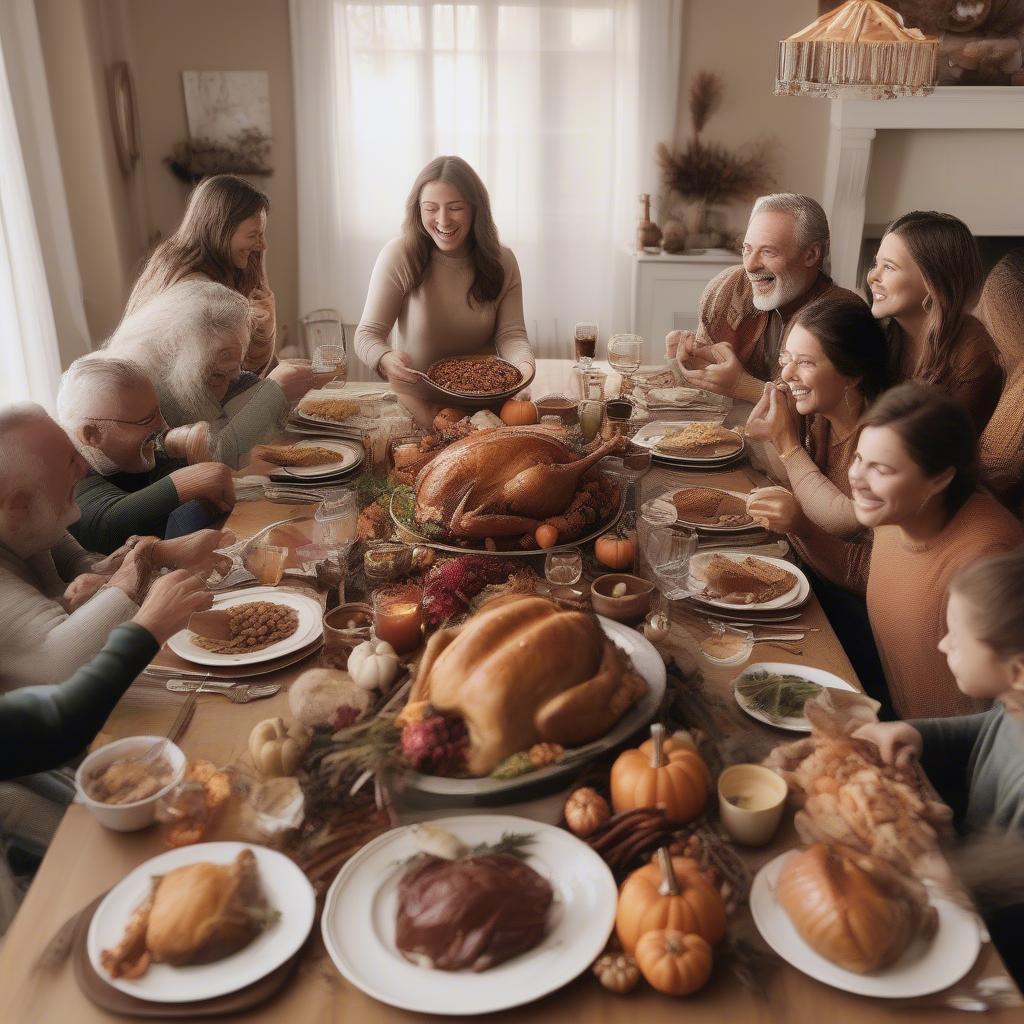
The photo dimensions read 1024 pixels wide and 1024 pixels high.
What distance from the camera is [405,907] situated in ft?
3.56

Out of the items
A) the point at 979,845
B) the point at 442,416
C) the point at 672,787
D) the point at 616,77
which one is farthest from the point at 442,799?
the point at 616,77

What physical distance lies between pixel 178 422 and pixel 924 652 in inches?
70.7

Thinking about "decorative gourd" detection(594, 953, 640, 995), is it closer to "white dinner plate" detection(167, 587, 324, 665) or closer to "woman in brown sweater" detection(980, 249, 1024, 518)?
"white dinner plate" detection(167, 587, 324, 665)

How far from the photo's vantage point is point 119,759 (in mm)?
1274

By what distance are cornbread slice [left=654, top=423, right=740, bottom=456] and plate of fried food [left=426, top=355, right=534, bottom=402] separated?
0.42m

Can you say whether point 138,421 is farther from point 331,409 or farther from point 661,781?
point 661,781

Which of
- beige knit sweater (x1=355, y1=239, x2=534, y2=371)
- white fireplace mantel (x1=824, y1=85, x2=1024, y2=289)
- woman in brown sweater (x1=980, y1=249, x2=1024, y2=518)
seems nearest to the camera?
woman in brown sweater (x1=980, y1=249, x2=1024, y2=518)

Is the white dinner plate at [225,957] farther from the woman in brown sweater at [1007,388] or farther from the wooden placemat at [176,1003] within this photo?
the woman in brown sweater at [1007,388]

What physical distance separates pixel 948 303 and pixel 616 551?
1.02 metres

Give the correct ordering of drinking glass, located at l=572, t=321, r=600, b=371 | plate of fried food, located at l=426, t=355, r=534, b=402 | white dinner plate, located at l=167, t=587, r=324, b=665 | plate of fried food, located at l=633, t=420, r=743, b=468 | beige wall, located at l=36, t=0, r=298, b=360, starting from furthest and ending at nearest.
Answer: beige wall, located at l=36, t=0, r=298, b=360 → drinking glass, located at l=572, t=321, r=600, b=371 → plate of fried food, located at l=426, t=355, r=534, b=402 → plate of fried food, located at l=633, t=420, r=743, b=468 → white dinner plate, located at l=167, t=587, r=324, b=665

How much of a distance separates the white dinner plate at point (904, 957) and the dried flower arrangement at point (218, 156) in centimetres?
472

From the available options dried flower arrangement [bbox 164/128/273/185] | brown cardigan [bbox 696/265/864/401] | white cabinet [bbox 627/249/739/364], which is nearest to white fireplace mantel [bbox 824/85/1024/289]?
white cabinet [bbox 627/249/739/364]

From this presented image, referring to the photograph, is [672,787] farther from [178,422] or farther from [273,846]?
[178,422]

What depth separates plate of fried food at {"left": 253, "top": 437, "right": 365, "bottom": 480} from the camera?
236 cm
